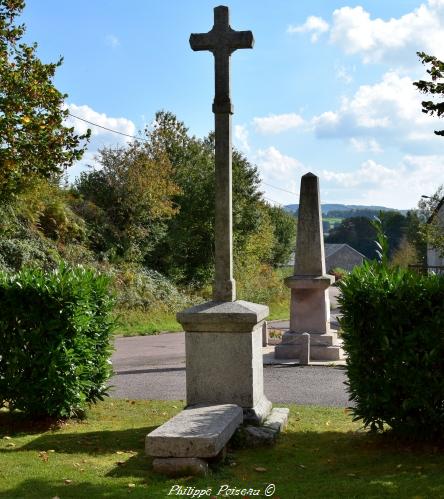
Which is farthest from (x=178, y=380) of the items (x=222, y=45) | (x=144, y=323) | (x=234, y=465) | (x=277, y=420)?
(x=144, y=323)

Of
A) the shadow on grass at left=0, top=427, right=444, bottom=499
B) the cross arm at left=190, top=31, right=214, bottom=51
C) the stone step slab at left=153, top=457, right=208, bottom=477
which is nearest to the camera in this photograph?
the shadow on grass at left=0, top=427, right=444, bottom=499

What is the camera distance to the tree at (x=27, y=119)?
37.9ft

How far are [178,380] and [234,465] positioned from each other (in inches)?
231

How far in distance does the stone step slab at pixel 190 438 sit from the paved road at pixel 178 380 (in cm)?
346

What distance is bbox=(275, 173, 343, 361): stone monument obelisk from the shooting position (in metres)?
14.1

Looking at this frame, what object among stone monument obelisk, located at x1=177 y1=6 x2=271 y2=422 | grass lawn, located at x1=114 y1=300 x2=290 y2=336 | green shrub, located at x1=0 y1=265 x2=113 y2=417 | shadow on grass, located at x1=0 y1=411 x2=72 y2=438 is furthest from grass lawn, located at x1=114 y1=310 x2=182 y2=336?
stone monument obelisk, located at x1=177 y1=6 x2=271 y2=422

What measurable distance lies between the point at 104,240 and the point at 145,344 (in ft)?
26.6

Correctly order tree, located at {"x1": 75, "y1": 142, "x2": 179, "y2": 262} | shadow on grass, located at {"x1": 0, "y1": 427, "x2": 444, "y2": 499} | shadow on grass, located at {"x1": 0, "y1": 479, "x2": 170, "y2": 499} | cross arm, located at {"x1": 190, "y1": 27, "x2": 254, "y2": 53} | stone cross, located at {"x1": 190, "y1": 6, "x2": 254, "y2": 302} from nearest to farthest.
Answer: shadow on grass, located at {"x1": 0, "y1": 479, "x2": 170, "y2": 499} → shadow on grass, located at {"x1": 0, "y1": 427, "x2": 444, "y2": 499} → stone cross, located at {"x1": 190, "y1": 6, "x2": 254, "y2": 302} → cross arm, located at {"x1": 190, "y1": 27, "x2": 254, "y2": 53} → tree, located at {"x1": 75, "y1": 142, "x2": 179, "y2": 262}

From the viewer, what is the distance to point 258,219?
3550 centimetres

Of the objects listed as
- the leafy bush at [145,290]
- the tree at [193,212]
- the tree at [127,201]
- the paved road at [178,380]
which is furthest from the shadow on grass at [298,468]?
the tree at [193,212]

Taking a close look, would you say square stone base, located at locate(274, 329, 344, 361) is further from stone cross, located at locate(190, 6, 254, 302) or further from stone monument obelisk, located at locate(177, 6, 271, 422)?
stone cross, located at locate(190, 6, 254, 302)

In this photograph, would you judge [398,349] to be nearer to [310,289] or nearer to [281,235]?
[310,289]

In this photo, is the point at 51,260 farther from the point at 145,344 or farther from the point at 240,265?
the point at 240,265

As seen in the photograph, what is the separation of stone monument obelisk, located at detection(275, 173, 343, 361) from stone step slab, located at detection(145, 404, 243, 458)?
7.84m
